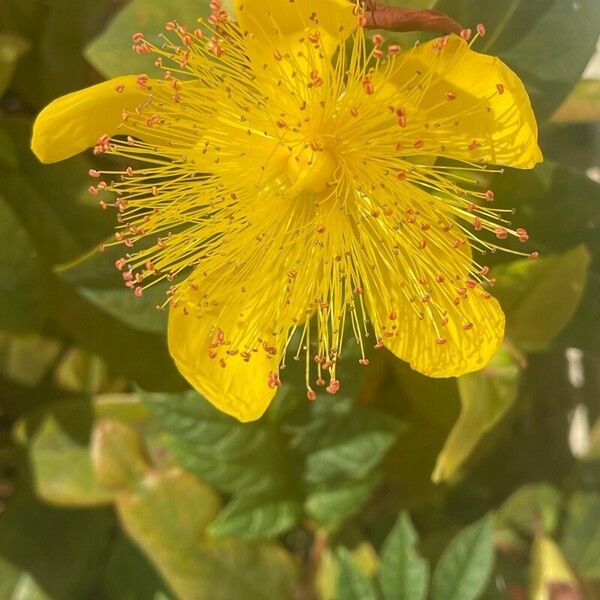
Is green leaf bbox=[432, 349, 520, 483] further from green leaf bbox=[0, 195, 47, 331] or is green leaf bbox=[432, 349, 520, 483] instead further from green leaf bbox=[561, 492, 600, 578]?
green leaf bbox=[0, 195, 47, 331]

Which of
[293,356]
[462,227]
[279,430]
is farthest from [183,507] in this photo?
[462,227]

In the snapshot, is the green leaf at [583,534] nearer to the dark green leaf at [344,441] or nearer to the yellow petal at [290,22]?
the dark green leaf at [344,441]

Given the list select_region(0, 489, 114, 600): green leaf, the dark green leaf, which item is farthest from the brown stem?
select_region(0, 489, 114, 600): green leaf

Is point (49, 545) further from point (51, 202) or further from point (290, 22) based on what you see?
point (290, 22)

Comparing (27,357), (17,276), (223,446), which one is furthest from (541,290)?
(27,357)

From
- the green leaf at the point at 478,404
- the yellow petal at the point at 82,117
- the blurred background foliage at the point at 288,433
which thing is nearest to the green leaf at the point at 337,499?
the blurred background foliage at the point at 288,433
